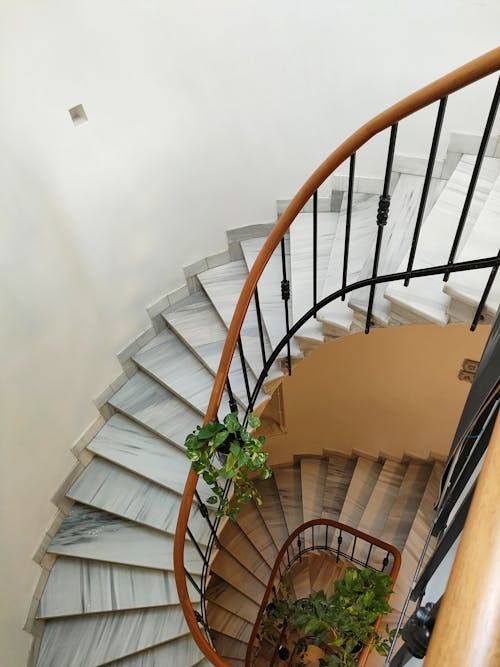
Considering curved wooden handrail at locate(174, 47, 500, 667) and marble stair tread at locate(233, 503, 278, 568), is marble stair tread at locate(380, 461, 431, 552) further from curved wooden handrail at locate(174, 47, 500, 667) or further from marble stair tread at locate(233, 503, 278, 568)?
curved wooden handrail at locate(174, 47, 500, 667)

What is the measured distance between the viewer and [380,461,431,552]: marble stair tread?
5.21 m

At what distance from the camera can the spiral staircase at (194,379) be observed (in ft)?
9.86

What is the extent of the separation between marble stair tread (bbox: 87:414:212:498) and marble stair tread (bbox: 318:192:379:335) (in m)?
1.66

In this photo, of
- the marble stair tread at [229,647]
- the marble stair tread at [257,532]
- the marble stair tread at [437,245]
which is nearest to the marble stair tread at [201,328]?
the marble stair tread at [437,245]

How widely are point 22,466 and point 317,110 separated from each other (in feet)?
11.1

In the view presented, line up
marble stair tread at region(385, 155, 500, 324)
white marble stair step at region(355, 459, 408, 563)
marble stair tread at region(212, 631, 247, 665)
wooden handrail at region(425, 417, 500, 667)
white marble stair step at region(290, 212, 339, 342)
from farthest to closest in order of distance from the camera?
white marble stair step at region(355, 459, 408, 563), marble stair tread at region(212, 631, 247, 665), white marble stair step at region(290, 212, 339, 342), marble stair tread at region(385, 155, 500, 324), wooden handrail at region(425, 417, 500, 667)

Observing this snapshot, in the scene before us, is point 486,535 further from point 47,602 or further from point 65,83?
point 47,602

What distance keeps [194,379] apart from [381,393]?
2.22 m

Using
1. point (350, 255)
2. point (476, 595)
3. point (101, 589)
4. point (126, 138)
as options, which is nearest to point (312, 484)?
point (101, 589)

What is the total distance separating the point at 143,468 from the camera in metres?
3.97

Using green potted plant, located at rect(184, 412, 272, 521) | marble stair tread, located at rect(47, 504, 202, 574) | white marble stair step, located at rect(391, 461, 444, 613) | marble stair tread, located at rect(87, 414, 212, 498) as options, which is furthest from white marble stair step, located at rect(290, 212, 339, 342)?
white marble stair step, located at rect(391, 461, 444, 613)

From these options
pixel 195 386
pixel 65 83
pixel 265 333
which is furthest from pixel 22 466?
pixel 65 83

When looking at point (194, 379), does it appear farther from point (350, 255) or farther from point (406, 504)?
point (406, 504)

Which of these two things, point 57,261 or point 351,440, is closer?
point 57,261
